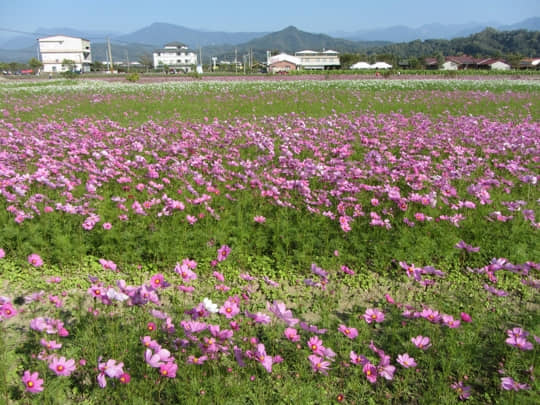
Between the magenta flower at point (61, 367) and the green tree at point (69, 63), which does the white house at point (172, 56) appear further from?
the magenta flower at point (61, 367)

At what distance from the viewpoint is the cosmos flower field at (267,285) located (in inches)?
94.2

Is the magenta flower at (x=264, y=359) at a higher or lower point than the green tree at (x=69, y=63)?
lower

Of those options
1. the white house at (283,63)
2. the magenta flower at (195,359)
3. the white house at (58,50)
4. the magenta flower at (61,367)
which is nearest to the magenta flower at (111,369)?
the magenta flower at (61,367)

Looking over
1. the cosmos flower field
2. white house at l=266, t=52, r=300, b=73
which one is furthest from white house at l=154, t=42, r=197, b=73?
the cosmos flower field

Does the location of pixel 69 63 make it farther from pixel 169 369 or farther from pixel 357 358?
pixel 357 358

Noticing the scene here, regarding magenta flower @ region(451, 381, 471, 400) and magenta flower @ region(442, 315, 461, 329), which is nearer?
magenta flower @ region(451, 381, 471, 400)

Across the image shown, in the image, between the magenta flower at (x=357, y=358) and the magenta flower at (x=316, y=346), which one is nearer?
the magenta flower at (x=316, y=346)

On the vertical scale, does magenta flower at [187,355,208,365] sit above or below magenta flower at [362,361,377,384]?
above

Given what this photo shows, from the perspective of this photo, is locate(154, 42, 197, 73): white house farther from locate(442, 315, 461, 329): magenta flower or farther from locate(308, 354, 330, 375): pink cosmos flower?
locate(308, 354, 330, 375): pink cosmos flower

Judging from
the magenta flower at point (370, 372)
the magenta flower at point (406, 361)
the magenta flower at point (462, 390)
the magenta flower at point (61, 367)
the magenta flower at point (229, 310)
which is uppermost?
the magenta flower at point (229, 310)

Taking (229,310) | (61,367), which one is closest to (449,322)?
(229,310)

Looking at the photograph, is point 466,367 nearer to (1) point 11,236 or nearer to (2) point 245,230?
(2) point 245,230

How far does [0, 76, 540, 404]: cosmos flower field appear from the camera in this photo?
2393 millimetres

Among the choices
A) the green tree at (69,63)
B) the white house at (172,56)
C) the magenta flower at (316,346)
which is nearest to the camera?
the magenta flower at (316,346)
